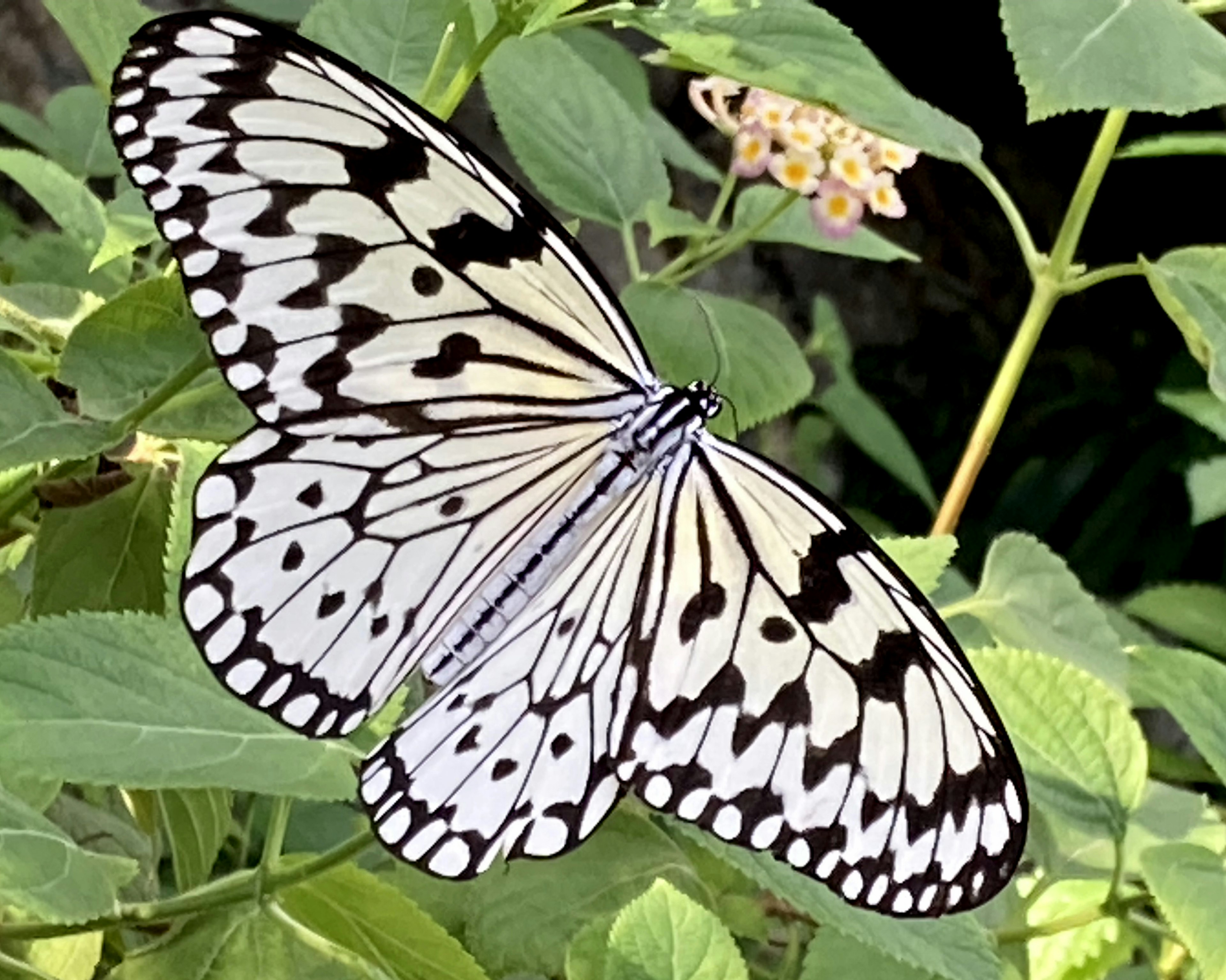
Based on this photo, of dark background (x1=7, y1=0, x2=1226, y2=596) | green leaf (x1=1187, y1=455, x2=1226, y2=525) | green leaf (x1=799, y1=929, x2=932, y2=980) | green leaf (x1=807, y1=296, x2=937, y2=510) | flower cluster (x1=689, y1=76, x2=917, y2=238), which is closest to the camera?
green leaf (x1=799, y1=929, x2=932, y2=980)

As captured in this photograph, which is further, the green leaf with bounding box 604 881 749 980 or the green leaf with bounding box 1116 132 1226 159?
the green leaf with bounding box 1116 132 1226 159

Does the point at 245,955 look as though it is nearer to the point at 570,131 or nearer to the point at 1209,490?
the point at 570,131

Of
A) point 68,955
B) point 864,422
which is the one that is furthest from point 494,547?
point 864,422

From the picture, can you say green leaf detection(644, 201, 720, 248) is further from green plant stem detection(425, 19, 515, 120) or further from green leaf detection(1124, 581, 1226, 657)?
green leaf detection(1124, 581, 1226, 657)

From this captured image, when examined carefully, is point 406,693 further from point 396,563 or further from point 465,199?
point 465,199

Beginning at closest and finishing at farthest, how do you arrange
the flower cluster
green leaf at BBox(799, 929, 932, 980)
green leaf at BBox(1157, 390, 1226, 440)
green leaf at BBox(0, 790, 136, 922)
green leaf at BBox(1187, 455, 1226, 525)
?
1. green leaf at BBox(0, 790, 136, 922)
2. green leaf at BBox(799, 929, 932, 980)
3. the flower cluster
4. green leaf at BBox(1157, 390, 1226, 440)
5. green leaf at BBox(1187, 455, 1226, 525)

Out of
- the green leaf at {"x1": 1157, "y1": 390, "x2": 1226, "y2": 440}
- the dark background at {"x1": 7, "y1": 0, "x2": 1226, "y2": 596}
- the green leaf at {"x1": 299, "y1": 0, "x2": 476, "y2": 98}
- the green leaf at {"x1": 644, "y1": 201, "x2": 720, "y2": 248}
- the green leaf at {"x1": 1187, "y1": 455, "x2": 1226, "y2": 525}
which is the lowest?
the dark background at {"x1": 7, "y1": 0, "x2": 1226, "y2": 596}

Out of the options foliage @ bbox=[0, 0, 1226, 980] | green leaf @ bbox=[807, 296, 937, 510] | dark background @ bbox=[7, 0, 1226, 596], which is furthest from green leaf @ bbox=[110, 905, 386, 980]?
dark background @ bbox=[7, 0, 1226, 596]
